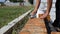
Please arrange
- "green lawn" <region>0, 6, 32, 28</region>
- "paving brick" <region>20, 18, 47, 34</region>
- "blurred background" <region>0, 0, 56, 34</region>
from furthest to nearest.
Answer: "green lawn" <region>0, 6, 32, 28</region> < "blurred background" <region>0, 0, 56, 34</region> < "paving brick" <region>20, 18, 47, 34</region>

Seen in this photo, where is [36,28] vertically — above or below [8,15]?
above

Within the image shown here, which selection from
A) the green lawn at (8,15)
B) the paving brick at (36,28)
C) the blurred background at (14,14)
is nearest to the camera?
the paving brick at (36,28)

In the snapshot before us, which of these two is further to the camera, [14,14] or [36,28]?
[14,14]

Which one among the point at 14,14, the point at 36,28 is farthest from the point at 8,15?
the point at 36,28

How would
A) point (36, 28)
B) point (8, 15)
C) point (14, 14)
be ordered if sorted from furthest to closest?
point (14, 14) → point (8, 15) → point (36, 28)

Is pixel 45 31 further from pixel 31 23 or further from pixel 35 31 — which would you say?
pixel 31 23

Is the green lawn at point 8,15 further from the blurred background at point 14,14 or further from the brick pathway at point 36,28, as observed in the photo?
the brick pathway at point 36,28

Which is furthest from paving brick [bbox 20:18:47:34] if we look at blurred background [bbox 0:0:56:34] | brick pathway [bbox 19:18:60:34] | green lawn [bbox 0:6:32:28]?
green lawn [bbox 0:6:32:28]

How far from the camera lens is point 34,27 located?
363 cm

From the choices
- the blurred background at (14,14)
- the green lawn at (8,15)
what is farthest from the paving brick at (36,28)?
the green lawn at (8,15)

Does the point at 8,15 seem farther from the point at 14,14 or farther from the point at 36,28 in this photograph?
the point at 36,28

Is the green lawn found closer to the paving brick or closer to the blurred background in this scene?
the blurred background

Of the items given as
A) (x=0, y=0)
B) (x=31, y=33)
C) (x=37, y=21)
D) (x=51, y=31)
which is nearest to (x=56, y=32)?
(x=51, y=31)

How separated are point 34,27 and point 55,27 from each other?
0.91 ft
